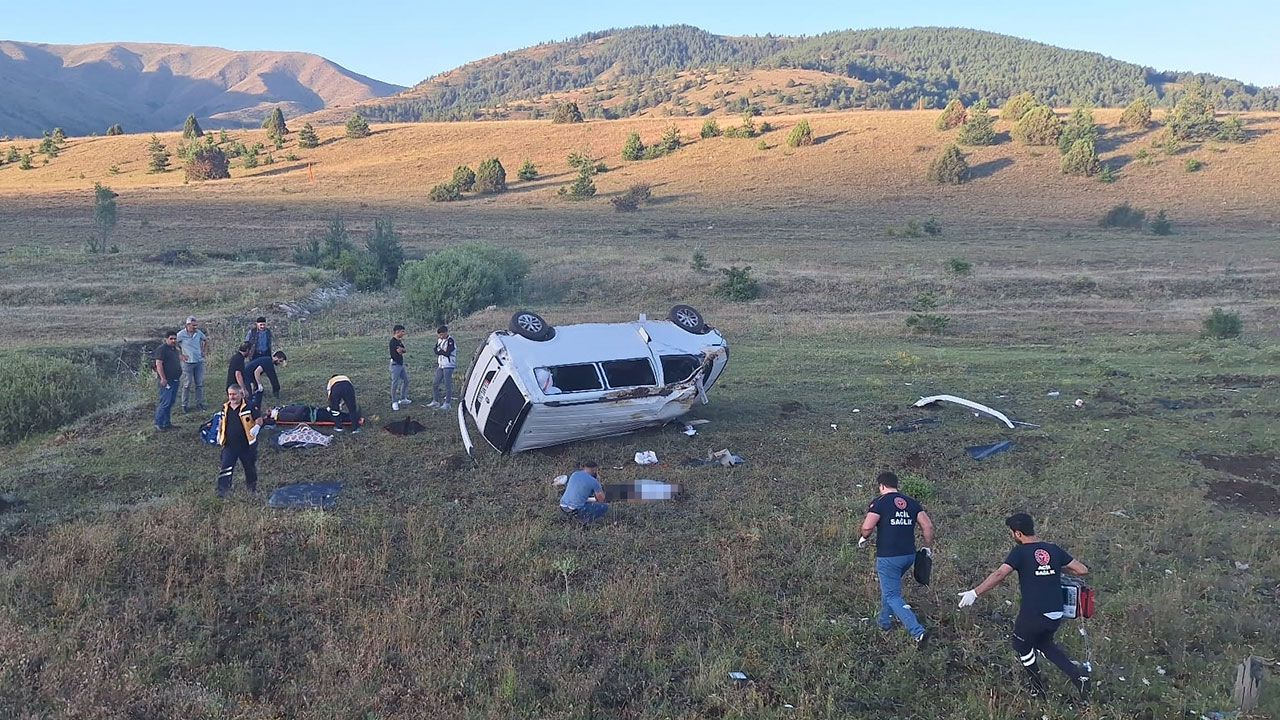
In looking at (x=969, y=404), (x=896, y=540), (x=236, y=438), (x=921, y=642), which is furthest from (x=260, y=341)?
(x=969, y=404)

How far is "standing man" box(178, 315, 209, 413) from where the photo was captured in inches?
527

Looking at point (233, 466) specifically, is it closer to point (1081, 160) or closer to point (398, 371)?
point (398, 371)

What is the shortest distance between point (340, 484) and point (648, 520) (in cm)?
433

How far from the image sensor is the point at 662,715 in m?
5.28

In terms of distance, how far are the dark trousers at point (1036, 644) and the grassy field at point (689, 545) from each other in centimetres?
20

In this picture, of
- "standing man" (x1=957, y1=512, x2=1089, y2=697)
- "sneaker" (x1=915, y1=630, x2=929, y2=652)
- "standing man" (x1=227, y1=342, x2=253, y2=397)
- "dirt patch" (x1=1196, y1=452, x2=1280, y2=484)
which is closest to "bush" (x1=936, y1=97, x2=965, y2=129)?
"dirt patch" (x1=1196, y1=452, x2=1280, y2=484)

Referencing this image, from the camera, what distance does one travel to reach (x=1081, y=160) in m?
55.4

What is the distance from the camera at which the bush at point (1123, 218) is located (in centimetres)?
4381

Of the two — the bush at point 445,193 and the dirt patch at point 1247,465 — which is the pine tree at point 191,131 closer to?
the bush at point 445,193

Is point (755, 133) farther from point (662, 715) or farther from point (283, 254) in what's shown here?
point (662, 715)

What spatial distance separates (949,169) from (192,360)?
54.2 m

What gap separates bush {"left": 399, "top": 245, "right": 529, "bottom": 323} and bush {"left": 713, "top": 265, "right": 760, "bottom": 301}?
7.71 metres

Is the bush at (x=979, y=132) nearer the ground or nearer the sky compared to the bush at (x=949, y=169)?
nearer the sky

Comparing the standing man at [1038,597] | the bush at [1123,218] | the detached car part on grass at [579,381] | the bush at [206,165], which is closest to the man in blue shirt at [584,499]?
the detached car part on grass at [579,381]
